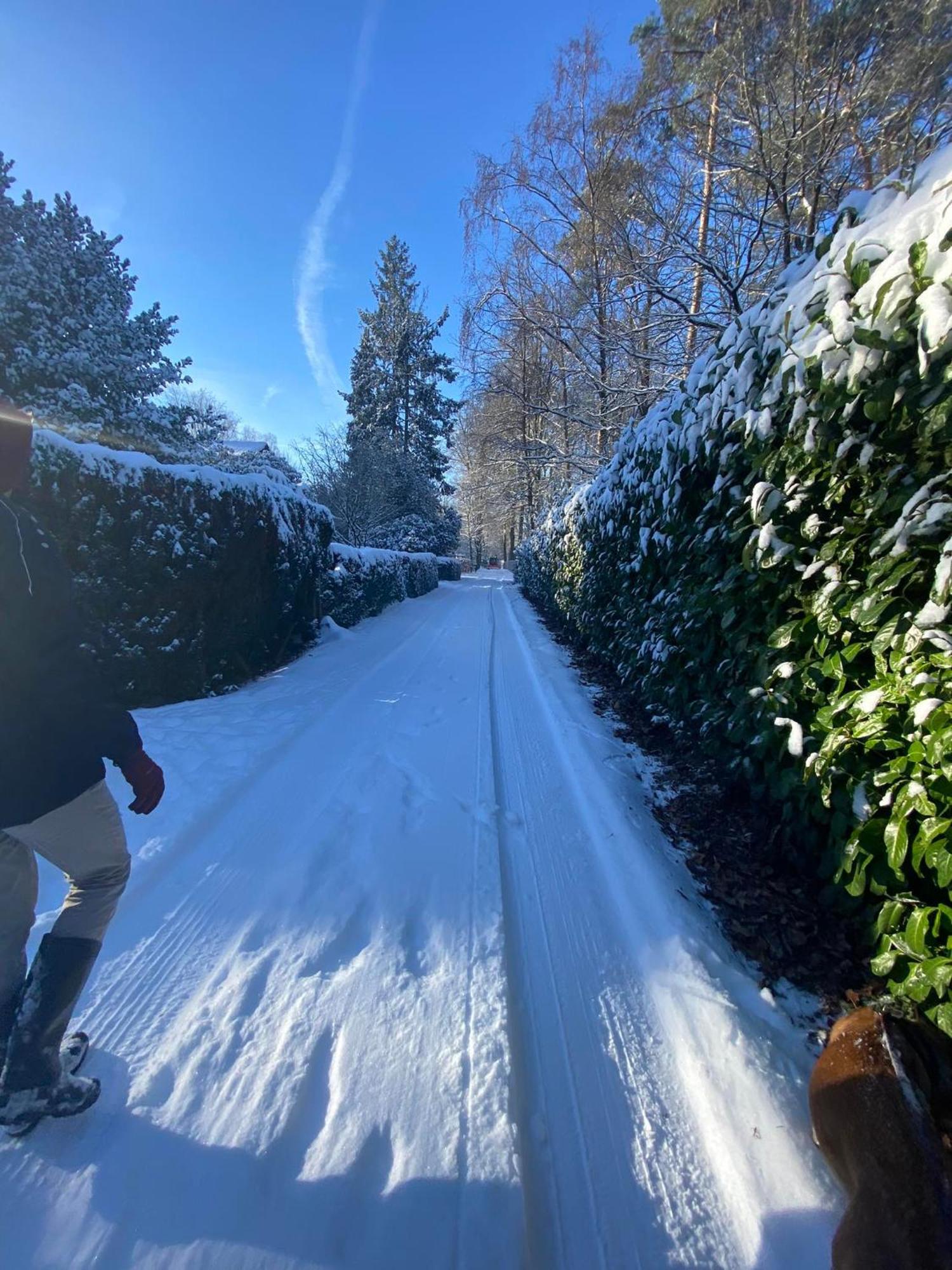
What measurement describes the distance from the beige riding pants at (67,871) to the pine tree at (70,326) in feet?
46.2

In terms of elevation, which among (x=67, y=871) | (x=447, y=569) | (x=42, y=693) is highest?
(x=447, y=569)

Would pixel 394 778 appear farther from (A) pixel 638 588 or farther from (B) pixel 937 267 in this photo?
(B) pixel 937 267

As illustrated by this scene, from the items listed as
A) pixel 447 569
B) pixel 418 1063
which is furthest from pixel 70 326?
pixel 447 569

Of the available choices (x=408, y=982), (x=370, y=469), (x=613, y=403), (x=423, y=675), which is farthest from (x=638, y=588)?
(x=370, y=469)

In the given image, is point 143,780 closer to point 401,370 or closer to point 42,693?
point 42,693

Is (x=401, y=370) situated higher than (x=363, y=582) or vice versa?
(x=401, y=370)

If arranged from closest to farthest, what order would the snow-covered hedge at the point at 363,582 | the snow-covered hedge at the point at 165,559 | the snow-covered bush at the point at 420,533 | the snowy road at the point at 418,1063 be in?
the snowy road at the point at 418,1063 → the snow-covered hedge at the point at 165,559 → the snow-covered hedge at the point at 363,582 → the snow-covered bush at the point at 420,533

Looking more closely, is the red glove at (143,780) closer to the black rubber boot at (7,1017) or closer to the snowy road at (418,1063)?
the black rubber boot at (7,1017)

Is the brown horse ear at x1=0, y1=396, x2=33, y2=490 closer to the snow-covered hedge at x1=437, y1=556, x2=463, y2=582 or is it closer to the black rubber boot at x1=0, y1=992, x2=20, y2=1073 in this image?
the black rubber boot at x1=0, y1=992, x2=20, y2=1073

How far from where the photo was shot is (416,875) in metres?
2.50

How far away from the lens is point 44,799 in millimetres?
1309

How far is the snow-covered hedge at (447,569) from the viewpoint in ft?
88.5

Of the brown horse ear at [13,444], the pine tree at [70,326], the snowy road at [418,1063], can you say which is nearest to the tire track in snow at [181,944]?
the snowy road at [418,1063]

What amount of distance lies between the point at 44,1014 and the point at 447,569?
1105 inches
